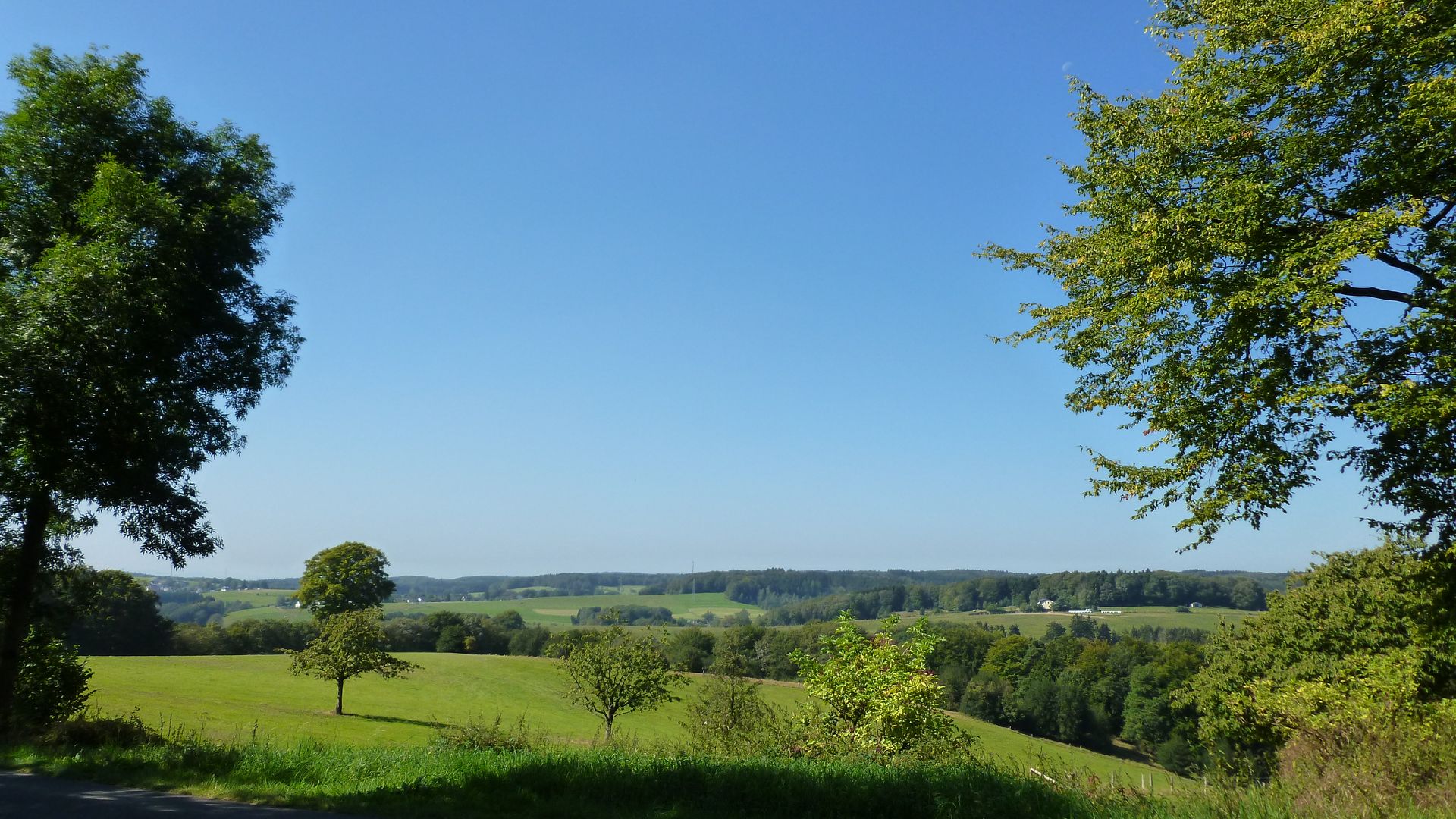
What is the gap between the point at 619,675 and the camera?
39.2 m

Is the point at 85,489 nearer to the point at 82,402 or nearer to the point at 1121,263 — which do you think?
the point at 82,402

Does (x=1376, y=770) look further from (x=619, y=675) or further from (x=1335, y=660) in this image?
(x=619, y=675)

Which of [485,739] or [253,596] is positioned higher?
[485,739]

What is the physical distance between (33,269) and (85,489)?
3.44 metres

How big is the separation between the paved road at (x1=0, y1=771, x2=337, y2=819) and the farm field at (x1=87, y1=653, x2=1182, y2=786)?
69.1ft

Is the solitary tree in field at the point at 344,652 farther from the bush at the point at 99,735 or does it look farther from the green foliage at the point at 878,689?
the bush at the point at 99,735

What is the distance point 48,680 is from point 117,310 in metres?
11.1

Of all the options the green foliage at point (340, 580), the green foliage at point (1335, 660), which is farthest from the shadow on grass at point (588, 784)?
the green foliage at point (340, 580)

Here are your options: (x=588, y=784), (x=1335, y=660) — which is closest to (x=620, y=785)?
(x=588, y=784)

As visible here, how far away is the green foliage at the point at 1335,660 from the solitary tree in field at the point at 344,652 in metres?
42.7

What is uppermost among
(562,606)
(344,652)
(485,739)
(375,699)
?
(485,739)

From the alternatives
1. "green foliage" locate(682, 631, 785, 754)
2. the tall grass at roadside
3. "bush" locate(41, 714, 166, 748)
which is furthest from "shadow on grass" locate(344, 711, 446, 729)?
the tall grass at roadside

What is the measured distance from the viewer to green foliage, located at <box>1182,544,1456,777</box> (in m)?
12.2

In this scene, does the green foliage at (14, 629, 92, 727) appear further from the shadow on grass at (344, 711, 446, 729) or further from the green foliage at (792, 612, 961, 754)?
the shadow on grass at (344, 711, 446, 729)
